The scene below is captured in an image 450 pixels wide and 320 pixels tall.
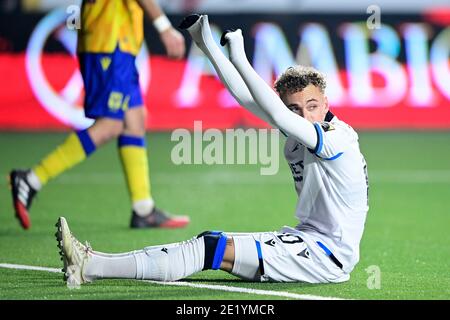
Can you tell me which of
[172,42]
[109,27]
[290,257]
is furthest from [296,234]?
[109,27]

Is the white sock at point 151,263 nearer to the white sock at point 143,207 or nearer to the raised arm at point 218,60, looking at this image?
the raised arm at point 218,60

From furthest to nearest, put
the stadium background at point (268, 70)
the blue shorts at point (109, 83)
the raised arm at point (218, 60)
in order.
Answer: the stadium background at point (268, 70) < the blue shorts at point (109, 83) < the raised arm at point (218, 60)

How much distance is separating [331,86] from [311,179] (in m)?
A: 9.60

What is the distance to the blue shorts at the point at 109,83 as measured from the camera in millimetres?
7895

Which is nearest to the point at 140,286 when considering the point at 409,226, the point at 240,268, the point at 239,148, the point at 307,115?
the point at 240,268

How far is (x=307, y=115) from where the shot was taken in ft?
17.7

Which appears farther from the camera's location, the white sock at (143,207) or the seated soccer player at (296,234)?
the white sock at (143,207)

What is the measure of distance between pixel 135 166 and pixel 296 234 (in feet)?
9.09

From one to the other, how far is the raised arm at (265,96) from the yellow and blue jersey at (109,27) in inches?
120

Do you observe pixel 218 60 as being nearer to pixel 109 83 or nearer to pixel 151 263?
pixel 151 263

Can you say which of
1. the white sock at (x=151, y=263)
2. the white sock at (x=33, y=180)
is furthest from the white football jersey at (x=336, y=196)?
the white sock at (x=33, y=180)

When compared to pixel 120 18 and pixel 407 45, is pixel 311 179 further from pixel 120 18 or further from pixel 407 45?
pixel 407 45

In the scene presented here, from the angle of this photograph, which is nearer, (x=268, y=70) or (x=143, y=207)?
(x=143, y=207)

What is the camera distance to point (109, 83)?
311 inches
